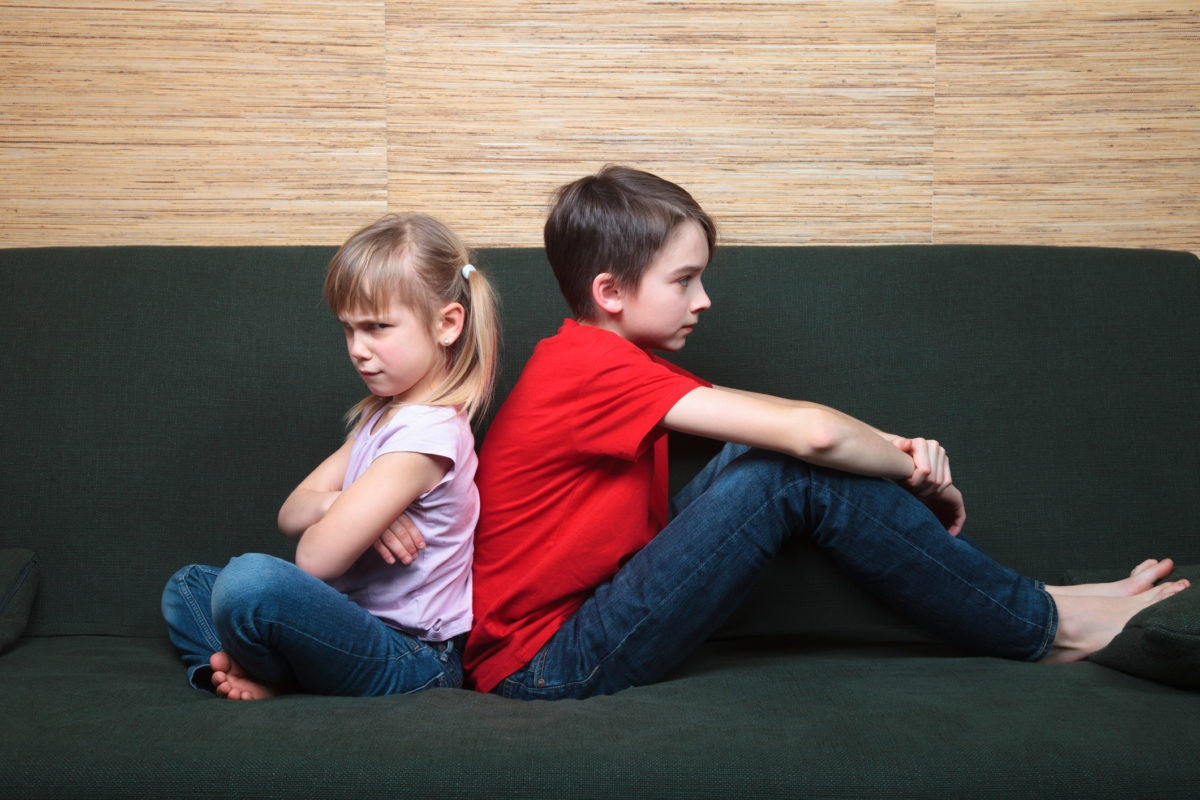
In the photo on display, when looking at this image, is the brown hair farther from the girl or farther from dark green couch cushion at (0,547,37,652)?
dark green couch cushion at (0,547,37,652)

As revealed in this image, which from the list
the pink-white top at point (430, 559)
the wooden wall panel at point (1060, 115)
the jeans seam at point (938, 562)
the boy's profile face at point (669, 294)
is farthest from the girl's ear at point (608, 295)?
the wooden wall panel at point (1060, 115)

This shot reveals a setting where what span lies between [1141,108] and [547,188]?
1.22m

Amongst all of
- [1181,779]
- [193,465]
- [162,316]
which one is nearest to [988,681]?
[1181,779]

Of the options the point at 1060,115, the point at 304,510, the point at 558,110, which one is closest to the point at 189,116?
the point at 558,110

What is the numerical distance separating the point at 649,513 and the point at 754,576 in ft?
0.66

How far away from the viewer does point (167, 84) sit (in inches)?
73.4

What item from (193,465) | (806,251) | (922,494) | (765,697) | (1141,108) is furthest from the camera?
(1141,108)

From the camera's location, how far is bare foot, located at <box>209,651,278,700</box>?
3.89ft

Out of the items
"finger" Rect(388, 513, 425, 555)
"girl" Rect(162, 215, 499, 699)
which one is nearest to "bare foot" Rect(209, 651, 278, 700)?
"girl" Rect(162, 215, 499, 699)

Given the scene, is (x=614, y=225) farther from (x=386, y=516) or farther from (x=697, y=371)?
(x=386, y=516)

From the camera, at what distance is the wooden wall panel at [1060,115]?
1952mm

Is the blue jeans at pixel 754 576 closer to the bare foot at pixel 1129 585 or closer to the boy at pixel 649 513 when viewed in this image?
the boy at pixel 649 513

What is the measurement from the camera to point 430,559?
4.24 feet

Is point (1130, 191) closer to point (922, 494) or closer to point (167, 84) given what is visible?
point (922, 494)
